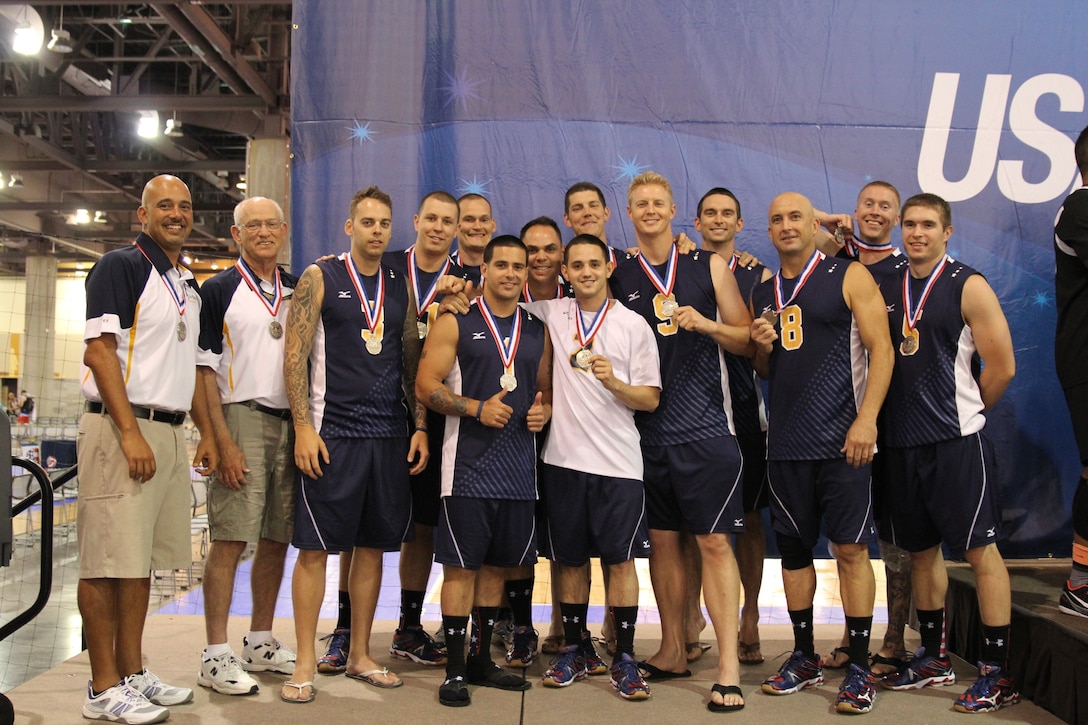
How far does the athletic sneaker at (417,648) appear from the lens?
4.20 m

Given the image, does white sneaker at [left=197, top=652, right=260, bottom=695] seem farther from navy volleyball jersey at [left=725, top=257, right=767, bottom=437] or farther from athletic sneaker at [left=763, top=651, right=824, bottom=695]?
navy volleyball jersey at [left=725, top=257, right=767, bottom=437]

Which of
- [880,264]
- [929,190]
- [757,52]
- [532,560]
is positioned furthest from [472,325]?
[929,190]

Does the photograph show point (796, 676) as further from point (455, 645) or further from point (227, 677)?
point (227, 677)

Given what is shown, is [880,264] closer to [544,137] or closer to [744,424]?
[744,424]

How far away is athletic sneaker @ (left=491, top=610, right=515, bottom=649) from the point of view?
4.37 m

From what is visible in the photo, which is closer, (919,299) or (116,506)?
(116,506)

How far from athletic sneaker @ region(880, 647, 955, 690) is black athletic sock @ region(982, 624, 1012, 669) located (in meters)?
0.24

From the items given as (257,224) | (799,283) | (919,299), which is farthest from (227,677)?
(919,299)

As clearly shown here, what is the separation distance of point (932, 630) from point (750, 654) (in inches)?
32.9

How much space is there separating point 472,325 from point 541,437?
0.64 metres

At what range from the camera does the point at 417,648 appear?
423 centimetres

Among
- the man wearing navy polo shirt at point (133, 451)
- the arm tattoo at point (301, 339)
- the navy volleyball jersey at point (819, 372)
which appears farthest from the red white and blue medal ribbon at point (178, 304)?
the navy volleyball jersey at point (819, 372)

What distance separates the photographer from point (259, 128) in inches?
543

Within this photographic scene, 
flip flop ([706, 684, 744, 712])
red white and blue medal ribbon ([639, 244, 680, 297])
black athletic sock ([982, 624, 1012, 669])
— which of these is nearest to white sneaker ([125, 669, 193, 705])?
flip flop ([706, 684, 744, 712])
